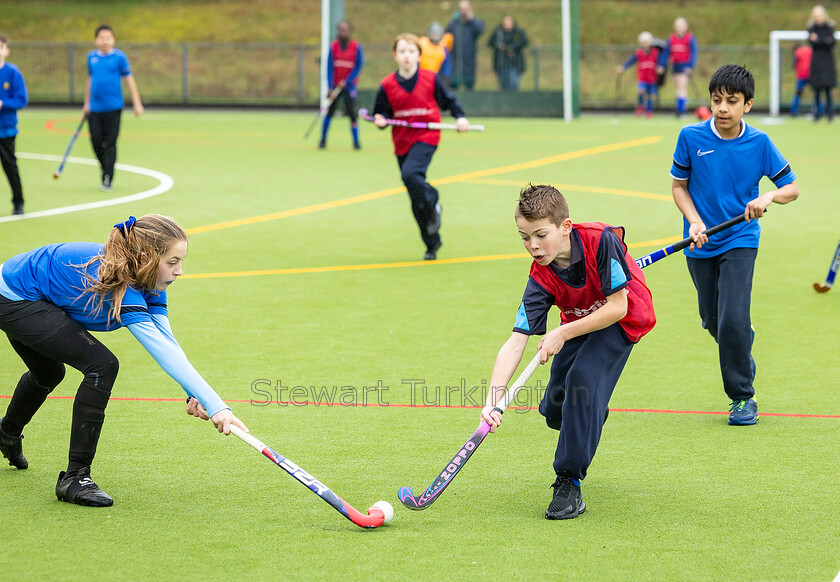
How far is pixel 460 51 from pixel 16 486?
1967 cm

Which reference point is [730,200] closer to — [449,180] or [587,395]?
[587,395]

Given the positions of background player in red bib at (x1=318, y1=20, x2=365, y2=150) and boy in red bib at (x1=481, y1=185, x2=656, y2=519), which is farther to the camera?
background player in red bib at (x1=318, y1=20, x2=365, y2=150)

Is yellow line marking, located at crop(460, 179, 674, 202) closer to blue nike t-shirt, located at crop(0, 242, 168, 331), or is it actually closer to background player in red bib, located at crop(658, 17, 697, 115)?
blue nike t-shirt, located at crop(0, 242, 168, 331)

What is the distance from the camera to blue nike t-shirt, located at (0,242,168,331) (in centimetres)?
408

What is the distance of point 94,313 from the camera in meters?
4.08

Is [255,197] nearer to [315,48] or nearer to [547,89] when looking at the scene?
[547,89]

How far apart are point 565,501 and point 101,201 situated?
919 centimetres

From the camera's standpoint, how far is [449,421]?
5348mm

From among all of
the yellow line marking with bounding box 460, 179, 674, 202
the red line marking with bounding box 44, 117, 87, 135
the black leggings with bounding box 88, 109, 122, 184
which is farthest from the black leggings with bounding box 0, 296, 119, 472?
the red line marking with bounding box 44, 117, 87, 135

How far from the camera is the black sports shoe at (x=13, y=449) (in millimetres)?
4551

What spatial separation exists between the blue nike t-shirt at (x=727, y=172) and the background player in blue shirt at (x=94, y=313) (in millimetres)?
2626

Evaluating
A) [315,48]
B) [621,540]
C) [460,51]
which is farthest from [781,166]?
[315,48]

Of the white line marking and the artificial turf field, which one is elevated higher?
the white line marking

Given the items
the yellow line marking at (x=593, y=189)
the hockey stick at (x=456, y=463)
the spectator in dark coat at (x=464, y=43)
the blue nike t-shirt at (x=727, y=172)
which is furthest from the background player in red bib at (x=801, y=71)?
the hockey stick at (x=456, y=463)
